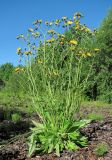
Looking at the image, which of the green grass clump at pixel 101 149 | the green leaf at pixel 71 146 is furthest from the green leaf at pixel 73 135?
the green grass clump at pixel 101 149

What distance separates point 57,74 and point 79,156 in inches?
52.9

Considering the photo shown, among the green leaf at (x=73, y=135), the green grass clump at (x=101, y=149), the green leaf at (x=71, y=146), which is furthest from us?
the green leaf at (x=73, y=135)

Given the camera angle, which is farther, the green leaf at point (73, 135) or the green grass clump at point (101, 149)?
the green leaf at point (73, 135)

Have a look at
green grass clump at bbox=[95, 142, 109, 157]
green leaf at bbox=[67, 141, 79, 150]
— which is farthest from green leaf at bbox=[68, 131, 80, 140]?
green grass clump at bbox=[95, 142, 109, 157]

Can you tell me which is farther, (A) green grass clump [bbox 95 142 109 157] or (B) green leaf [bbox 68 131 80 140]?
(B) green leaf [bbox 68 131 80 140]

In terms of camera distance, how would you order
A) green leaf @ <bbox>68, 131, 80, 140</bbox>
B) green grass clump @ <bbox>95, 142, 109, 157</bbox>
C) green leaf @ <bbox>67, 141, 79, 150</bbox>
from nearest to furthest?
green grass clump @ <bbox>95, 142, 109, 157</bbox> < green leaf @ <bbox>67, 141, 79, 150</bbox> < green leaf @ <bbox>68, 131, 80, 140</bbox>

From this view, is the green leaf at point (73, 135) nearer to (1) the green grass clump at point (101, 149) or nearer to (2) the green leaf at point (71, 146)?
(2) the green leaf at point (71, 146)

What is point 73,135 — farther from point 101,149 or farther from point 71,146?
point 101,149

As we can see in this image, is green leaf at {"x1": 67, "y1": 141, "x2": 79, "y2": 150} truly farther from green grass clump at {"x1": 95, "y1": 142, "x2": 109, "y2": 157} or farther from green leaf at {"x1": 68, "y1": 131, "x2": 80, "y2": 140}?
green grass clump at {"x1": 95, "y1": 142, "x2": 109, "y2": 157}

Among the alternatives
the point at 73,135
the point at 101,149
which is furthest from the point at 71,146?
the point at 101,149

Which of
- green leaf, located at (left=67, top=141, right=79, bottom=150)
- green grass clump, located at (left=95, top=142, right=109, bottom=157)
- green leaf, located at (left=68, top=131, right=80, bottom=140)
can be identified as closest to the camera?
green grass clump, located at (left=95, top=142, right=109, bottom=157)

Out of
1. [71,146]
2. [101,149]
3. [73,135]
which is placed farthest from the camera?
[73,135]

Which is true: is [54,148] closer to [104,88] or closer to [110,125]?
[110,125]

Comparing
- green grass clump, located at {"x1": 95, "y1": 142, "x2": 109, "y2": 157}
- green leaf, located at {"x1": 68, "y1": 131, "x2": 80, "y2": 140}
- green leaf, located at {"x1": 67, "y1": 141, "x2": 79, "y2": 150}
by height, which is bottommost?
green grass clump, located at {"x1": 95, "y1": 142, "x2": 109, "y2": 157}
